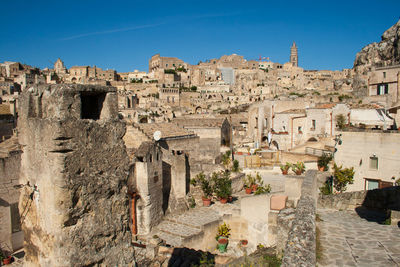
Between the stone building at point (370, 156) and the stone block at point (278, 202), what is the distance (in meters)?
6.92

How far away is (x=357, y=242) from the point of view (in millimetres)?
6934

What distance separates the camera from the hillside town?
4211 mm

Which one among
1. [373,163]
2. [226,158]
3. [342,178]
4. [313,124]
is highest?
[313,124]

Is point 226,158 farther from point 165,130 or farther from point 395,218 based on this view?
point 395,218

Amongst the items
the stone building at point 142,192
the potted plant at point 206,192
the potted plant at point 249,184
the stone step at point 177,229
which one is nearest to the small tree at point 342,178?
the potted plant at point 249,184

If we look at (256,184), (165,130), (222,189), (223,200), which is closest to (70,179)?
(222,189)

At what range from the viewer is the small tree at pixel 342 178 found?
14640 millimetres

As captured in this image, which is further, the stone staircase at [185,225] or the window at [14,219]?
the stone staircase at [185,225]

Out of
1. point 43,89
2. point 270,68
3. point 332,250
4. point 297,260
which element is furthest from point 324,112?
point 270,68

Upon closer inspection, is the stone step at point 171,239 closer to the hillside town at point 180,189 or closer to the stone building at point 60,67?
the hillside town at point 180,189

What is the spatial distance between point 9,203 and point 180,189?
6991 mm

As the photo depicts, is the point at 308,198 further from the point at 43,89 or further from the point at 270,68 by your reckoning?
the point at 270,68

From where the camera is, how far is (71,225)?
4.18 m

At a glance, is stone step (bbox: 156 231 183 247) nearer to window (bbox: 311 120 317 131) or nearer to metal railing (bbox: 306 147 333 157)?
metal railing (bbox: 306 147 333 157)
